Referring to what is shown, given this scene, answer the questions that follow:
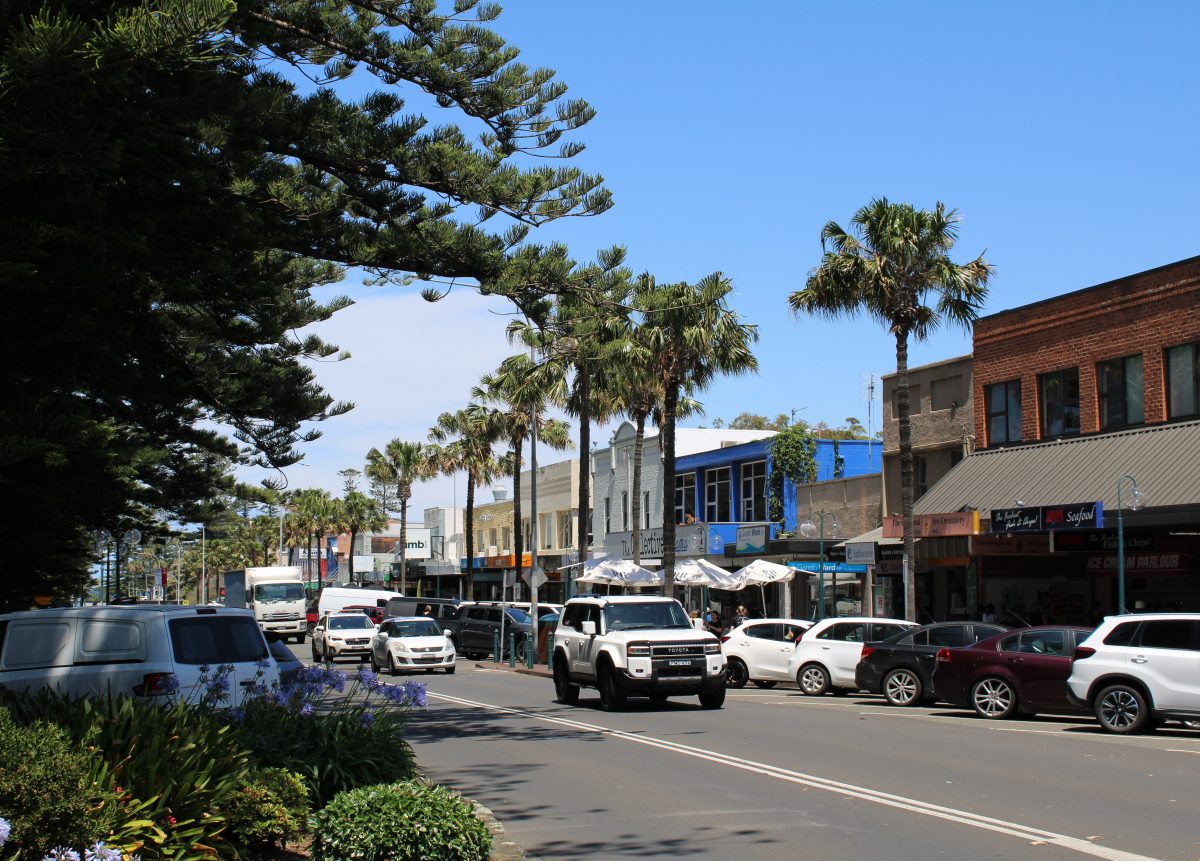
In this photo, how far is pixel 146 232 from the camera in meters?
12.0

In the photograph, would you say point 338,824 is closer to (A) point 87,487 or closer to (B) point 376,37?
(B) point 376,37

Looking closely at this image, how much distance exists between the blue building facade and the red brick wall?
37.3 ft

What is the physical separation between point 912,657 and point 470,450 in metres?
39.4

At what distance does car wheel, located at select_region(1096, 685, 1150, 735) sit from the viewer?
655 inches

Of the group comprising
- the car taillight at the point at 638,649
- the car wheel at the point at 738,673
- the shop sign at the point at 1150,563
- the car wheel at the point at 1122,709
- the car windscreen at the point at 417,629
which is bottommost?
the car wheel at the point at 738,673

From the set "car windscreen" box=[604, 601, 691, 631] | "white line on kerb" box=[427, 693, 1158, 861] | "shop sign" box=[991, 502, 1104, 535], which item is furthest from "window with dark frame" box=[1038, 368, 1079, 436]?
"white line on kerb" box=[427, 693, 1158, 861]

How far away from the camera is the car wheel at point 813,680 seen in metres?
25.0

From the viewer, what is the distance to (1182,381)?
26.9m

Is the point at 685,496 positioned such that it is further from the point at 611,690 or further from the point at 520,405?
the point at 611,690

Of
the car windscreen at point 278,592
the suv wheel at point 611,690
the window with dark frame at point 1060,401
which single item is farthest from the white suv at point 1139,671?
the car windscreen at point 278,592

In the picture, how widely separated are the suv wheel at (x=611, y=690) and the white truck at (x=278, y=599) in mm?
35135

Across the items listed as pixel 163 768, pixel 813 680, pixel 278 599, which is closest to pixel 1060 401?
pixel 813 680

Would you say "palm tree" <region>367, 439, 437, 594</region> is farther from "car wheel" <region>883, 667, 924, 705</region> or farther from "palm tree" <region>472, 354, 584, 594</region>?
"car wheel" <region>883, 667, 924, 705</region>

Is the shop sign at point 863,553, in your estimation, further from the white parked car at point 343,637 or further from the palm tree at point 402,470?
the palm tree at point 402,470
